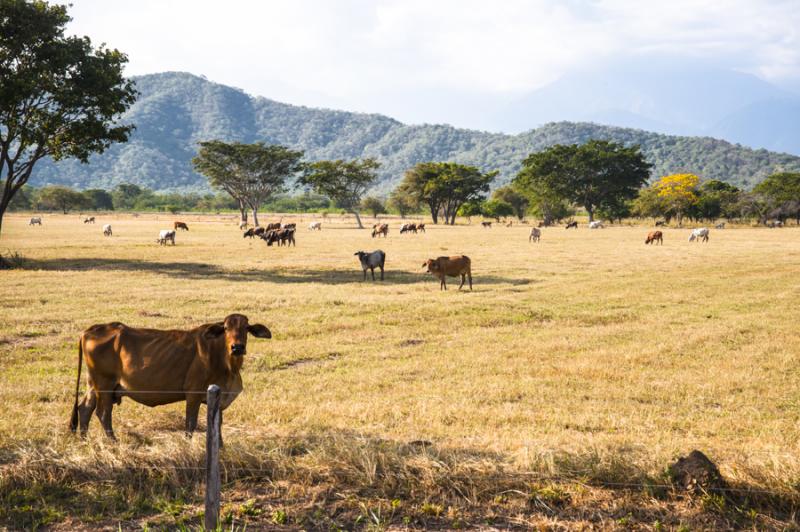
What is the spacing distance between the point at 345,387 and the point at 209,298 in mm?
9063

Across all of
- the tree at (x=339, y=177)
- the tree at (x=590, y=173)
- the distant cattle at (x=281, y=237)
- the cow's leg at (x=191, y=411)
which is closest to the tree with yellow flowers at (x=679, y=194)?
the tree at (x=590, y=173)

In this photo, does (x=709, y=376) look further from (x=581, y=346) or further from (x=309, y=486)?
(x=309, y=486)

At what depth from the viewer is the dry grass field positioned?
4.95 meters

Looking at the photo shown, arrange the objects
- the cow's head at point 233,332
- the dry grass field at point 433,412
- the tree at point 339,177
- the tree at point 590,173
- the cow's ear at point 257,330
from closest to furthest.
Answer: the dry grass field at point 433,412
the cow's head at point 233,332
the cow's ear at point 257,330
the tree at point 339,177
the tree at point 590,173

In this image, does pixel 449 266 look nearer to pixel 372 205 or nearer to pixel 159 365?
pixel 159 365

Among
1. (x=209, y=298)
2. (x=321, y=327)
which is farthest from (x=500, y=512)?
(x=209, y=298)

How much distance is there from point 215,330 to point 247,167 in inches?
2946

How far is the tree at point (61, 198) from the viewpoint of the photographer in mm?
119625

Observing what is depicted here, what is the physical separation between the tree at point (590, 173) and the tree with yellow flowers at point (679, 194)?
412cm

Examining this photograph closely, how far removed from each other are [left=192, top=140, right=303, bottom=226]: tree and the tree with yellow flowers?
55301 millimetres

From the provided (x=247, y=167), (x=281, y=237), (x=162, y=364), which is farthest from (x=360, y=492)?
(x=247, y=167)

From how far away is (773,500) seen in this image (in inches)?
193

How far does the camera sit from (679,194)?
8744 cm

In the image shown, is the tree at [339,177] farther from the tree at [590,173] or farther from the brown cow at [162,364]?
the brown cow at [162,364]
